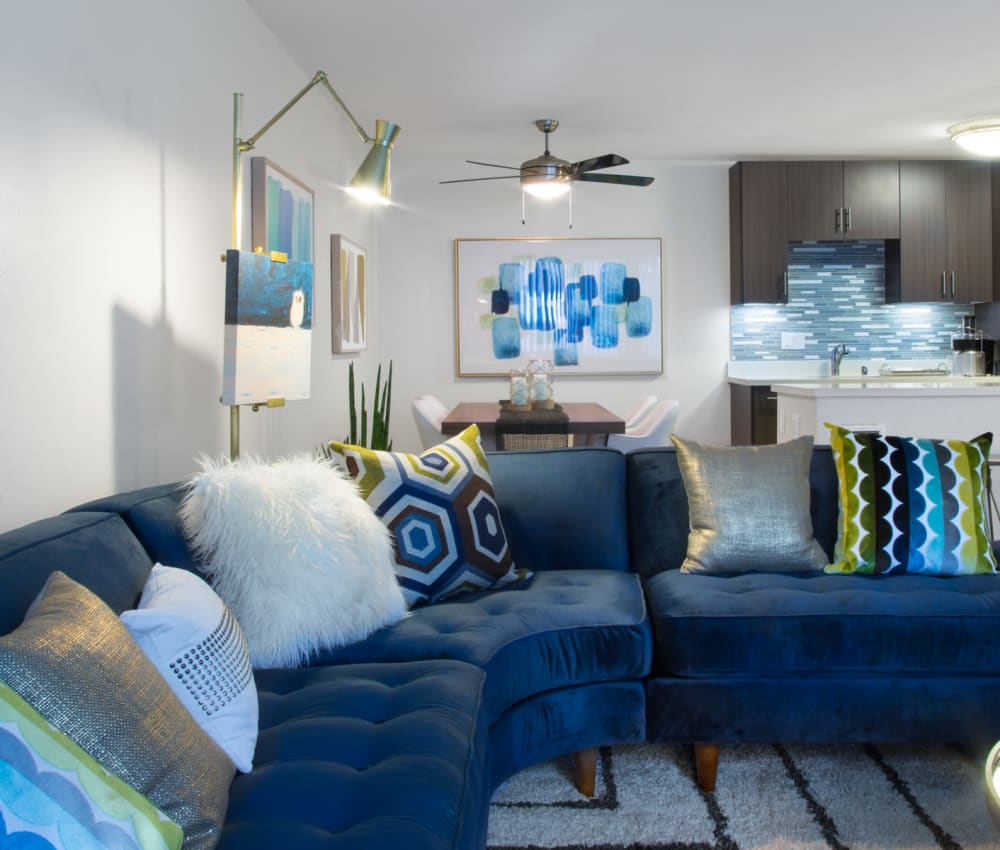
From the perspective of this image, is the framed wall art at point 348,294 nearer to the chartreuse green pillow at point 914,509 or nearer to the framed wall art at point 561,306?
the framed wall art at point 561,306

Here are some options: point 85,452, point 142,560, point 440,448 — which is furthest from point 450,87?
point 142,560

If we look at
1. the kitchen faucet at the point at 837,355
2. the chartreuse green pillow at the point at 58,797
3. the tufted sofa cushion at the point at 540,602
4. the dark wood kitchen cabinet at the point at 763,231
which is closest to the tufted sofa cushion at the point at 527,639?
the tufted sofa cushion at the point at 540,602

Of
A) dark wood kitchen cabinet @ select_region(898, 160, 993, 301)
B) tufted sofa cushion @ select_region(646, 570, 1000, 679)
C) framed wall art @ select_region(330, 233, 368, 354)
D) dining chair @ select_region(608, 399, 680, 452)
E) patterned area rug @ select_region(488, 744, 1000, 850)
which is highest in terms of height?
dark wood kitchen cabinet @ select_region(898, 160, 993, 301)

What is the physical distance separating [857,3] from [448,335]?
3.91 m

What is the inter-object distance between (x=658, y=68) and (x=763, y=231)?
2.48m

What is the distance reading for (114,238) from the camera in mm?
2471

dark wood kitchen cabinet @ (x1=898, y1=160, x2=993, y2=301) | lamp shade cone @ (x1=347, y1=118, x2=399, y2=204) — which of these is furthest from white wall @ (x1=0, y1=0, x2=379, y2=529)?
dark wood kitchen cabinet @ (x1=898, y1=160, x2=993, y2=301)

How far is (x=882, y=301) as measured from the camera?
23.4 ft

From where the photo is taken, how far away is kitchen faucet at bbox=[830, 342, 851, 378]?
705 cm

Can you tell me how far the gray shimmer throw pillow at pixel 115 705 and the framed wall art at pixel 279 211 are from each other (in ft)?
7.55

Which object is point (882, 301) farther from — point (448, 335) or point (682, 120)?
point (448, 335)

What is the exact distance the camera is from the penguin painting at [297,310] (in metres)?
2.93

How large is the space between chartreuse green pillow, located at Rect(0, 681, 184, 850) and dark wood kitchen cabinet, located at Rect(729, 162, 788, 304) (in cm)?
633

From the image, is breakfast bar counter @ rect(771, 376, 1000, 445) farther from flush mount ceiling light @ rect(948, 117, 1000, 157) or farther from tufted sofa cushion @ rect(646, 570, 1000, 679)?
tufted sofa cushion @ rect(646, 570, 1000, 679)
